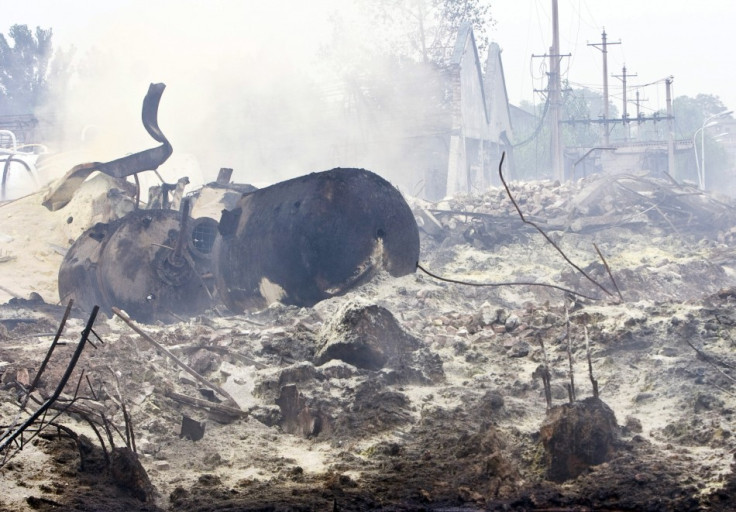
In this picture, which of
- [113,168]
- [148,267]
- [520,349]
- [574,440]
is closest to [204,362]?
[520,349]

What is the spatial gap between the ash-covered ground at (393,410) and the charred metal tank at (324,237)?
454 mm

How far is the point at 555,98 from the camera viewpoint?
1508 inches

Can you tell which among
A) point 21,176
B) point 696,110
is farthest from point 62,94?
point 696,110

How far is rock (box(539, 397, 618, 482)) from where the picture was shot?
443 centimetres

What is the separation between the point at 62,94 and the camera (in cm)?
4462

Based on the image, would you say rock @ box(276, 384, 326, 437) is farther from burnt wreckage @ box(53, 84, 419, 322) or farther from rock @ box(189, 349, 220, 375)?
burnt wreckage @ box(53, 84, 419, 322)

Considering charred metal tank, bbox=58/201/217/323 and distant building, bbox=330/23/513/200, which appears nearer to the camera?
charred metal tank, bbox=58/201/217/323

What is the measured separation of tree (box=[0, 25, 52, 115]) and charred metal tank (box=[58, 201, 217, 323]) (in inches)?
1892

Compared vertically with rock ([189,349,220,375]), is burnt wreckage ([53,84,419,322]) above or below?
above

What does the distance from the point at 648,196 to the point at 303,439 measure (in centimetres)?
1763

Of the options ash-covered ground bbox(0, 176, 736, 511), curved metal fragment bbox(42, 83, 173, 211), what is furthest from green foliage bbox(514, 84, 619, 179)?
ash-covered ground bbox(0, 176, 736, 511)

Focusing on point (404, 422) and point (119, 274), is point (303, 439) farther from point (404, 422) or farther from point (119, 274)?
point (119, 274)

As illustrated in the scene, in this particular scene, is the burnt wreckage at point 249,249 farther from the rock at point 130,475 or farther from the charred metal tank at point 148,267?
the rock at point 130,475

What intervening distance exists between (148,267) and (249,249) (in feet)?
7.39
